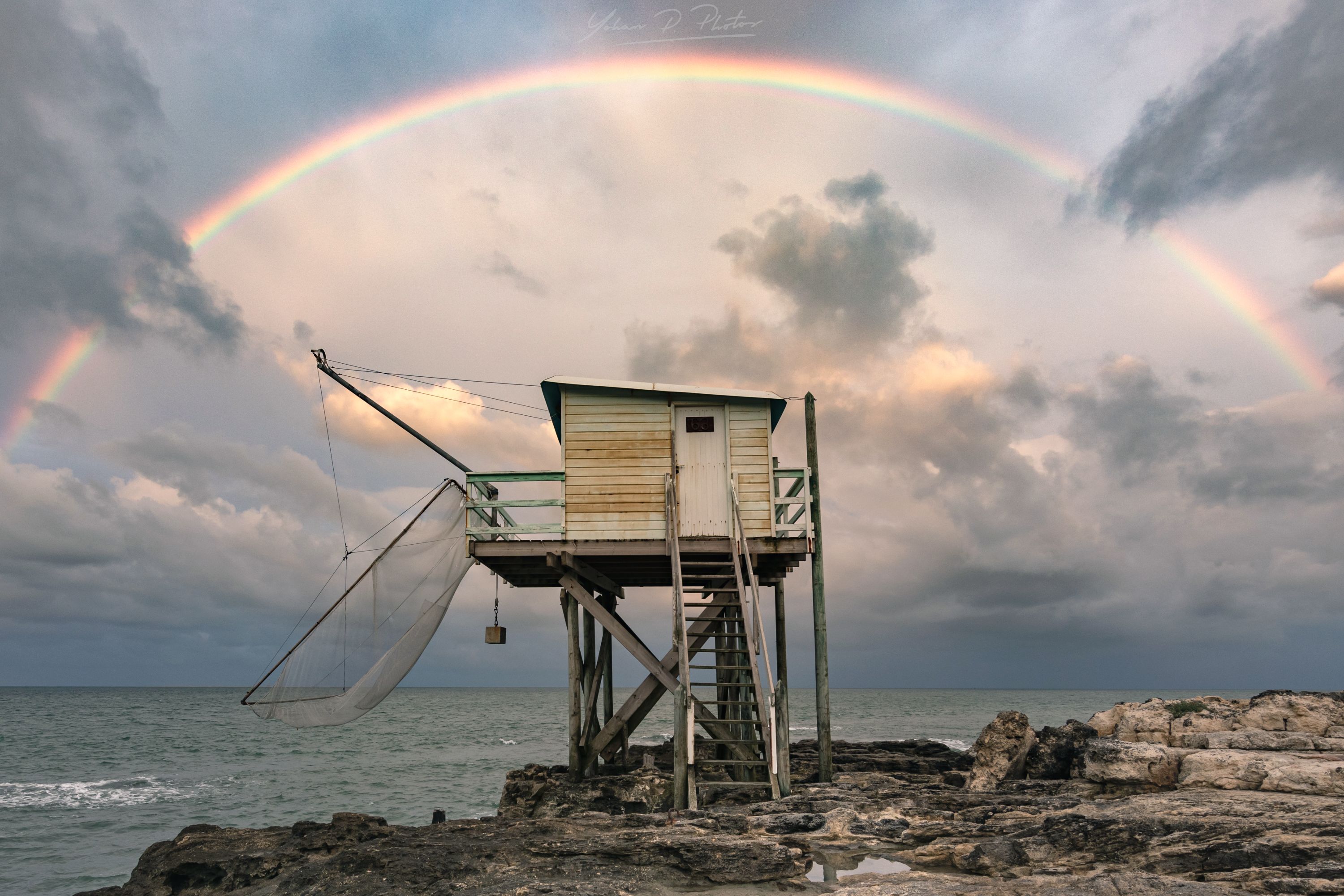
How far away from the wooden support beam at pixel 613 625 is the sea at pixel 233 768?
10.5 metres

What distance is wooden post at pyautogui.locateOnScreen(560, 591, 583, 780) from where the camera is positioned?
48.3 ft

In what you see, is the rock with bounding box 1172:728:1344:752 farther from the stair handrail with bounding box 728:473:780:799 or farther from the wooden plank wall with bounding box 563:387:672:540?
the wooden plank wall with bounding box 563:387:672:540

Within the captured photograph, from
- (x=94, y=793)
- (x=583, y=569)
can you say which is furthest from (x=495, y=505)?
(x=94, y=793)

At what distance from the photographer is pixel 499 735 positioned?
54938 mm

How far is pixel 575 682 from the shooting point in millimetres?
14867

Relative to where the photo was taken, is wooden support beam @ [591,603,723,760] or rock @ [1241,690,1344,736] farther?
wooden support beam @ [591,603,723,760]

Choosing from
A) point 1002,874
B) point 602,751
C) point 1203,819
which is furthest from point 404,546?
point 1203,819

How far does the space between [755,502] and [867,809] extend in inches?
220

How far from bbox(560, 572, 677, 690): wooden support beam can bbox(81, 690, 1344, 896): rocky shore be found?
177cm

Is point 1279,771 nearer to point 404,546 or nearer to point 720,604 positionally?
point 720,604

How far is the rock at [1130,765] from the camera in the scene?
10.4 m

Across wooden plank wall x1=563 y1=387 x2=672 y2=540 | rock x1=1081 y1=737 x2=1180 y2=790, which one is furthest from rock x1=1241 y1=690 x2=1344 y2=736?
wooden plank wall x1=563 y1=387 x2=672 y2=540

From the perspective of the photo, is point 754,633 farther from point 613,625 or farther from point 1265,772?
point 1265,772

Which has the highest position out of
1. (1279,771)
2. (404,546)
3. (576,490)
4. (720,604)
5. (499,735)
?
(576,490)
